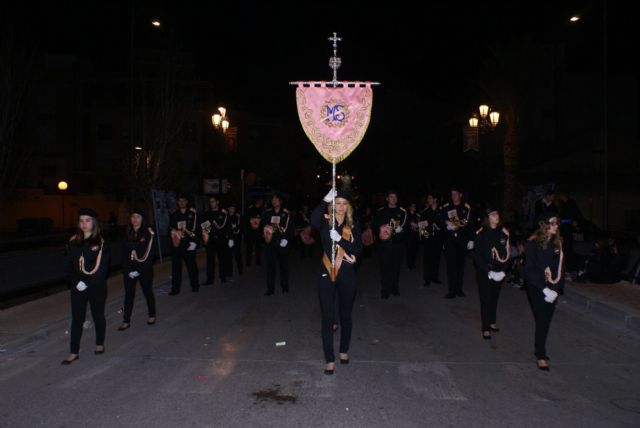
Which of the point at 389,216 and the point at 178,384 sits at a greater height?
the point at 389,216

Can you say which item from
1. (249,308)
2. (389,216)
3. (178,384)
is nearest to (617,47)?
(389,216)

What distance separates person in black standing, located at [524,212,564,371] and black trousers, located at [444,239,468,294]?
466 cm

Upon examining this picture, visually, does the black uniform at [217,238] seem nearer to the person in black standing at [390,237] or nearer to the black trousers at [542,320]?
the person in black standing at [390,237]

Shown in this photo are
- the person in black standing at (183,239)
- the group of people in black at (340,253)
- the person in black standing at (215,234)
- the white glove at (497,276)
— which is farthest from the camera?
the person in black standing at (215,234)

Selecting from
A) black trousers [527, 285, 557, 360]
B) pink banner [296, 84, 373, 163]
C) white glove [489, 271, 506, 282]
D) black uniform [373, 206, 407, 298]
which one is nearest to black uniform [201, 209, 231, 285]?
black uniform [373, 206, 407, 298]

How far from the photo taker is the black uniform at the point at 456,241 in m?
11.5

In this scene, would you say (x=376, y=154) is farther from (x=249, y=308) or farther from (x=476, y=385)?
(x=476, y=385)

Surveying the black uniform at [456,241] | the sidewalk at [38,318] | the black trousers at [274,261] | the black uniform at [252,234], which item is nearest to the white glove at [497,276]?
the black uniform at [456,241]

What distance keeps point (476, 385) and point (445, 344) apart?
1790 mm

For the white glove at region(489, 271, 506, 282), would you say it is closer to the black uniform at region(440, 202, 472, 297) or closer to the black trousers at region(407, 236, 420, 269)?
the black uniform at region(440, 202, 472, 297)

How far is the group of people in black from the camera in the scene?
21.9ft

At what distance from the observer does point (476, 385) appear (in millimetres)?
6070

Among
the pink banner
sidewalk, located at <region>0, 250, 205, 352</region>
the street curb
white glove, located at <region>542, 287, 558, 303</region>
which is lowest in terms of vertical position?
the street curb

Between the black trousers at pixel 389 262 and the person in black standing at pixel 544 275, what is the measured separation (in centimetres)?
483
